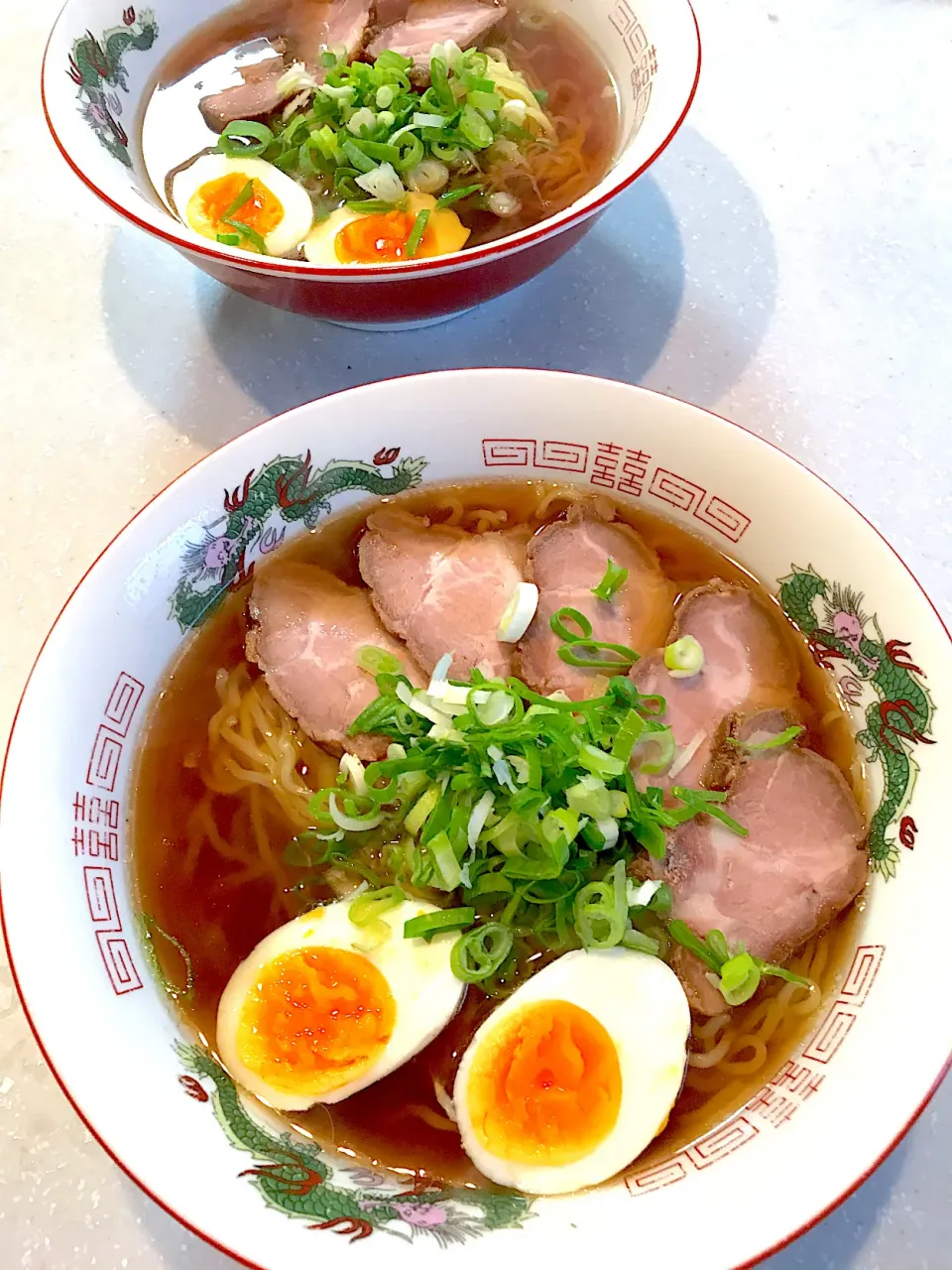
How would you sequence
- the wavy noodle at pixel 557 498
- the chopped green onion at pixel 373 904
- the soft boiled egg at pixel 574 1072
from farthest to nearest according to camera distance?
1. the wavy noodle at pixel 557 498
2. the chopped green onion at pixel 373 904
3. the soft boiled egg at pixel 574 1072

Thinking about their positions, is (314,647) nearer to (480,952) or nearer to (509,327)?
(480,952)

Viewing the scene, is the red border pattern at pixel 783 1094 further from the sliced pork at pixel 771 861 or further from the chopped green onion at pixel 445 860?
the chopped green onion at pixel 445 860

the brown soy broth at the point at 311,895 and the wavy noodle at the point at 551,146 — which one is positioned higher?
the wavy noodle at the point at 551,146

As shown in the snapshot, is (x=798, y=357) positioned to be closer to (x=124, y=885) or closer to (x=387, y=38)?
(x=387, y=38)

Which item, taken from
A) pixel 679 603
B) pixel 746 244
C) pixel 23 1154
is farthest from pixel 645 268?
pixel 23 1154

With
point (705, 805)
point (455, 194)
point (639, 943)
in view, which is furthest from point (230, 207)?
point (639, 943)

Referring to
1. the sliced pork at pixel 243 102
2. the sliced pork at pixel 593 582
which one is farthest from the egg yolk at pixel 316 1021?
the sliced pork at pixel 243 102
